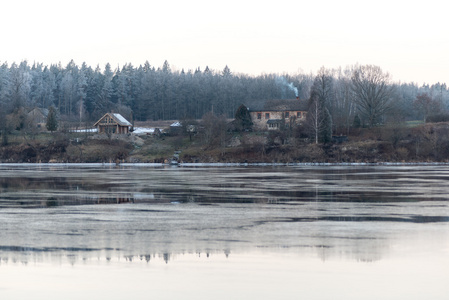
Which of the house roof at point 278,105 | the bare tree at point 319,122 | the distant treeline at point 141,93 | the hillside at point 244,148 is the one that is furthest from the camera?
the distant treeline at point 141,93

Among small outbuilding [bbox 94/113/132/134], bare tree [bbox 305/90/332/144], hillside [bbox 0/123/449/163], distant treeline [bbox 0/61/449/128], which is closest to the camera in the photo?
hillside [bbox 0/123/449/163]

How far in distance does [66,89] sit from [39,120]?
1395 inches

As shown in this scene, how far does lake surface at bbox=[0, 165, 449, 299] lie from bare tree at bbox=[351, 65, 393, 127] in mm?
67265

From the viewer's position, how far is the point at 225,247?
1541 cm

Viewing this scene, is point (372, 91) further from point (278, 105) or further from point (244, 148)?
point (244, 148)

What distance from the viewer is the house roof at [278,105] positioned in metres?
97.6

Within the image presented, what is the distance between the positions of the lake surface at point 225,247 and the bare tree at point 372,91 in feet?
221

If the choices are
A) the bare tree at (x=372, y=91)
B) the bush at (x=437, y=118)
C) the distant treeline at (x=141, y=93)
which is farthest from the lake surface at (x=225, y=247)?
the distant treeline at (x=141, y=93)

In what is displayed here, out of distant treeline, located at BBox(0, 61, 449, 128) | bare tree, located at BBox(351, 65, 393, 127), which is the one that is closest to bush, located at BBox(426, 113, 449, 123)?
bare tree, located at BBox(351, 65, 393, 127)

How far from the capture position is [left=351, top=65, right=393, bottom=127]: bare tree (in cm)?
9281

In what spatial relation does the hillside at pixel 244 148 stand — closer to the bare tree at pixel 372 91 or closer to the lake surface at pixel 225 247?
the bare tree at pixel 372 91

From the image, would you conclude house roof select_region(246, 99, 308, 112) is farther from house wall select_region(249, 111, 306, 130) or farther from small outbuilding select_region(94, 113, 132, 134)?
small outbuilding select_region(94, 113, 132, 134)

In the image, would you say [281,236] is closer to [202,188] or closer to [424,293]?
[424,293]

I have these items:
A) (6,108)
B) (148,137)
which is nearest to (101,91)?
(6,108)
